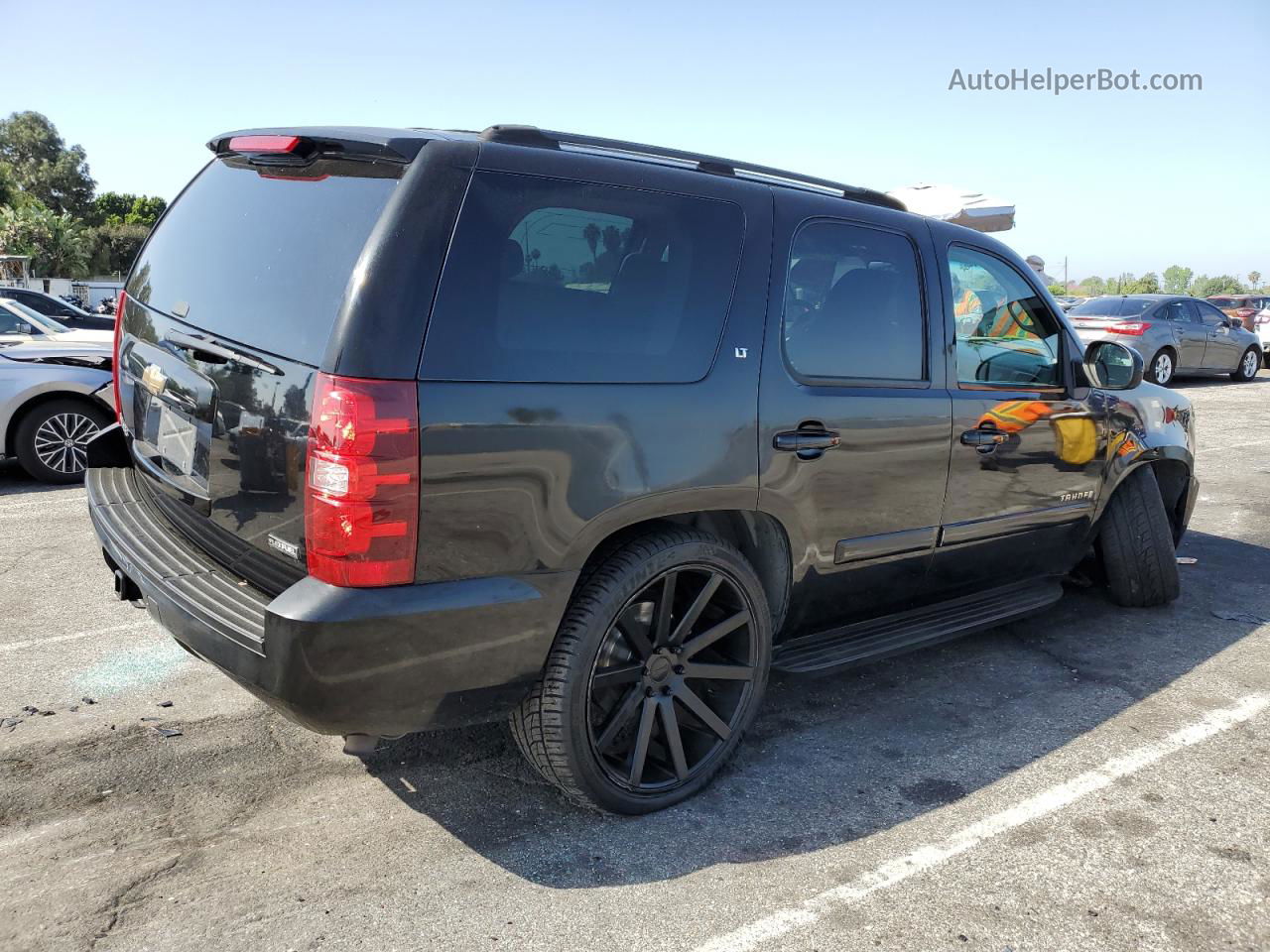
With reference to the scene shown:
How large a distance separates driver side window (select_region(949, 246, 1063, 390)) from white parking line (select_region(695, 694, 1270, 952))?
1431mm

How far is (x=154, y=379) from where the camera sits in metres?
2.98

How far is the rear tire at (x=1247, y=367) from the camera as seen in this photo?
18938 millimetres

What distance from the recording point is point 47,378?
7.29 meters

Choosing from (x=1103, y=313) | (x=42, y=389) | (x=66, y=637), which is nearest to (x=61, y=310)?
(x=42, y=389)

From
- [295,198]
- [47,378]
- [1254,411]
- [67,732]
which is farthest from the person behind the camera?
[1254,411]

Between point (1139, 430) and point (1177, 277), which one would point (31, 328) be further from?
point (1177, 277)

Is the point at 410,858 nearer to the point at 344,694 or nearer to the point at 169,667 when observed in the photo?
the point at 344,694

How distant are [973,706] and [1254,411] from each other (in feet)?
41.5

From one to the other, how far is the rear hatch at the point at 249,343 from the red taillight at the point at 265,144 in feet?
0.05

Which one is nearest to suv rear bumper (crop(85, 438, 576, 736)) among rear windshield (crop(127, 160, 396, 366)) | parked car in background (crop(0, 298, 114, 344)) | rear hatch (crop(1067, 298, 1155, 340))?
rear windshield (crop(127, 160, 396, 366))

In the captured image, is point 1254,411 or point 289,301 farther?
point 1254,411

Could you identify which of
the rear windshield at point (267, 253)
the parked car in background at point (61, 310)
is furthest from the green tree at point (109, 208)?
the rear windshield at point (267, 253)

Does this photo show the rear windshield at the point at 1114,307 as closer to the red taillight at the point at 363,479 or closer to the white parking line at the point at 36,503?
the white parking line at the point at 36,503

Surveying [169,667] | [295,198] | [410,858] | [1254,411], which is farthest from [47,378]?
[1254,411]
